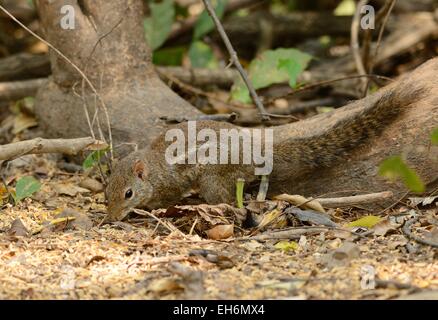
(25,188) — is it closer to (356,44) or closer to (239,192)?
(239,192)

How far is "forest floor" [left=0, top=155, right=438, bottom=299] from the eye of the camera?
11.4 feet

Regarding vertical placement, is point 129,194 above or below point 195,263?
above

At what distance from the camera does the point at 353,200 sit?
4.61m

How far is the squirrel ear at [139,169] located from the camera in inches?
205

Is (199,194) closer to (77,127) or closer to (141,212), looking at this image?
(141,212)

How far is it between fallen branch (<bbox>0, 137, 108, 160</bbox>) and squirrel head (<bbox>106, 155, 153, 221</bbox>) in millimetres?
315

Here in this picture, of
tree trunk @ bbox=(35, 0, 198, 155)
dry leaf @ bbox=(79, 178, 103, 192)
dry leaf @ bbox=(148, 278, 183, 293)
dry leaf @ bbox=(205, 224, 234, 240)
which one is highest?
tree trunk @ bbox=(35, 0, 198, 155)

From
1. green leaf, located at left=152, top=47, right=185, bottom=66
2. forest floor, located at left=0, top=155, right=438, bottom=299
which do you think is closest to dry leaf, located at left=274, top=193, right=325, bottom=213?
forest floor, located at left=0, top=155, right=438, bottom=299

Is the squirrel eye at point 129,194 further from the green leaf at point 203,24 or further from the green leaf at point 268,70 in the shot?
the green leaf at point 203,24

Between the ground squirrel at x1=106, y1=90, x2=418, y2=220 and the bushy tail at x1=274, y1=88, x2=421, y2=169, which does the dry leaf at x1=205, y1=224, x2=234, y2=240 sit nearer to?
the ground squirrel at x1=106, y1=90, x2=418, y2=220

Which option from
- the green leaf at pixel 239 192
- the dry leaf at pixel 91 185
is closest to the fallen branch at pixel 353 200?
the green leaf at pixel 239 192

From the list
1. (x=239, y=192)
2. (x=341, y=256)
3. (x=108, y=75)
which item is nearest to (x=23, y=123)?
(x=108, y=75)

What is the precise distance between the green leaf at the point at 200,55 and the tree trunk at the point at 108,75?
6.23 ft

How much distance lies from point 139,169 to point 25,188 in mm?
812
